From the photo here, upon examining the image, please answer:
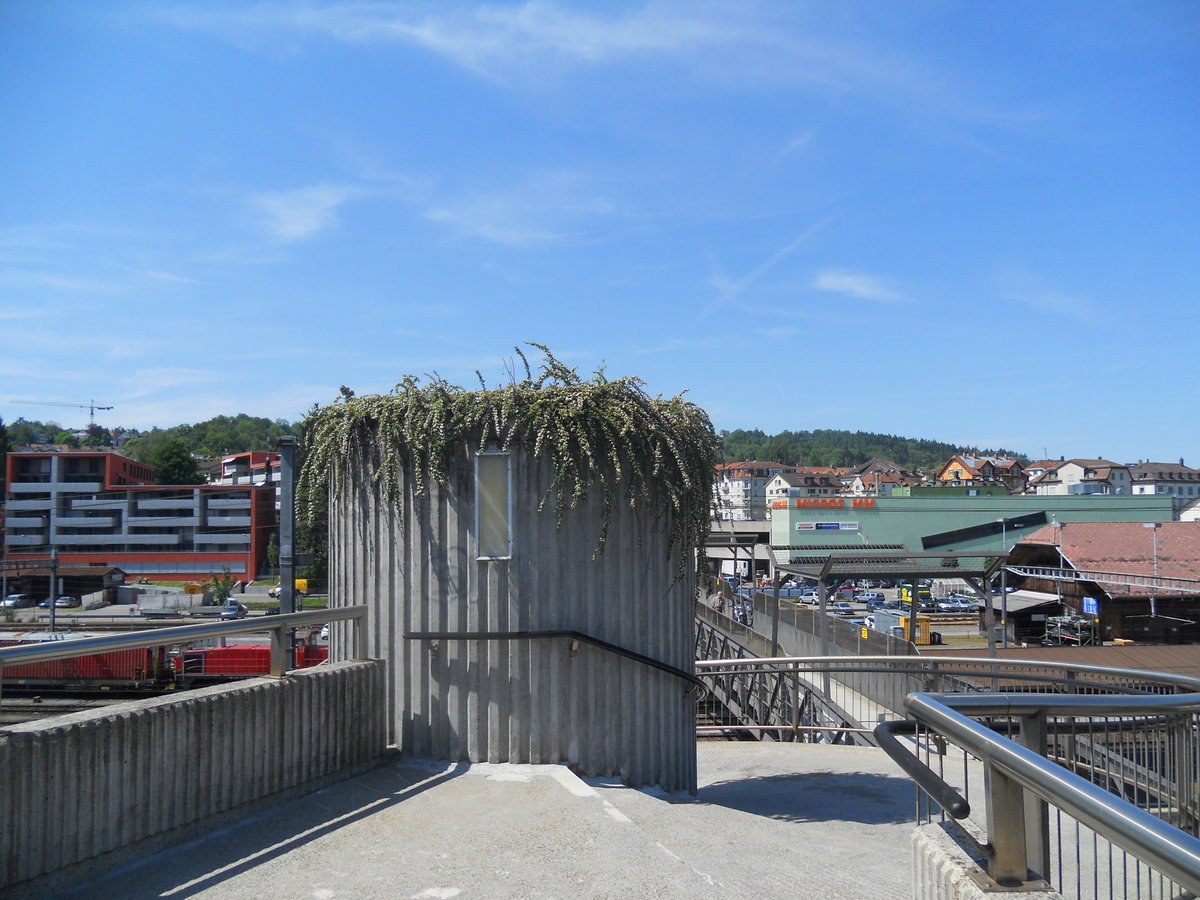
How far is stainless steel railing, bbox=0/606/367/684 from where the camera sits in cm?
376

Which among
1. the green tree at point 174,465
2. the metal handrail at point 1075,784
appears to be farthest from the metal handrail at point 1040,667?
the green tree at point 174,465

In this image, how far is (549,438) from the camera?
19.9ft

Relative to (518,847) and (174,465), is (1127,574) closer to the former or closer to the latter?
(518,847)

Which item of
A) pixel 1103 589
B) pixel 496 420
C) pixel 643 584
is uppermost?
pixel 496 420

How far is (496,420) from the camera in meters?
6.13

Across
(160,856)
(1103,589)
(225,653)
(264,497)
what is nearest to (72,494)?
(264,497)

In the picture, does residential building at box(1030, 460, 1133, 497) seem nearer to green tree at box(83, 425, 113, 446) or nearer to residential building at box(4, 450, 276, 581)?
residential building at box(4, 450, 276, 581)

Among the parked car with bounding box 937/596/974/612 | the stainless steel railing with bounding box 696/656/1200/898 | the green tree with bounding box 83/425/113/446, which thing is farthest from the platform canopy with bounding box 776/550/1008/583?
the green tree with bounding box 83/425/113/446

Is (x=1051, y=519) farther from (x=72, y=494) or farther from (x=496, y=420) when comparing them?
(x=72, y=494)

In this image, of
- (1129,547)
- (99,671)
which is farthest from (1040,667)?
(1129,547)

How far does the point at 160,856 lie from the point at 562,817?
2.08 m

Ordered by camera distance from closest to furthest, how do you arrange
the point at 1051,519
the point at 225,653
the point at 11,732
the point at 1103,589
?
the point at 11,732 → the point at 225,653 → the point at 1103,589 → the point at 1051,519

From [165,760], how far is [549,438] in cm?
304

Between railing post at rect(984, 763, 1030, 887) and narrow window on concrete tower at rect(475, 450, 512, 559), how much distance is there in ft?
14.1
